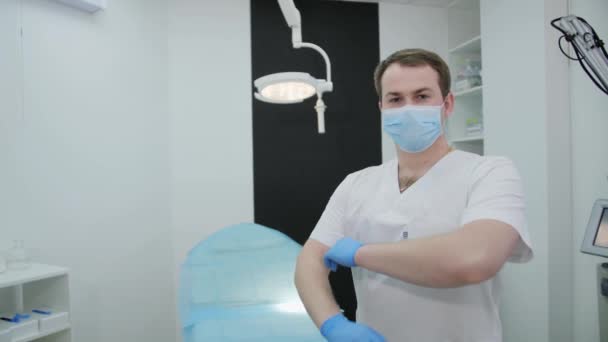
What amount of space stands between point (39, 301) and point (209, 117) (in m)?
1.51

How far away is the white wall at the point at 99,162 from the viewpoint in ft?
6.41

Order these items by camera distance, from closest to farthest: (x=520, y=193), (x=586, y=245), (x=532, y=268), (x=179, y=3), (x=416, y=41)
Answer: (x=520, y=193)
(x=586, y=245)
(x=532, y=268)
(x=179, y=3)
(x=416, y=41)

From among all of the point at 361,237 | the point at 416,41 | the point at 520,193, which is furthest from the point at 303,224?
the point at 520,193

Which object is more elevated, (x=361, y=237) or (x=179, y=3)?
(x=179, y=3)

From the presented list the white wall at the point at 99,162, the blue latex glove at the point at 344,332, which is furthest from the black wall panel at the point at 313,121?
the blue latex glove at the point at 344,332

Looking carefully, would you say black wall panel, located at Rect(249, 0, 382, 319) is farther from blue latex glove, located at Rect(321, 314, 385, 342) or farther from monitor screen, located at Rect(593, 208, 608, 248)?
blue latex glove, located at Rect(321, 314, 385, 342)

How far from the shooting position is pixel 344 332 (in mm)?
845

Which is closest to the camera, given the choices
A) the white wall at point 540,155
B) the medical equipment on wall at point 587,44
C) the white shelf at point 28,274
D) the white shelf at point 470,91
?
the white shelf at point 28,274

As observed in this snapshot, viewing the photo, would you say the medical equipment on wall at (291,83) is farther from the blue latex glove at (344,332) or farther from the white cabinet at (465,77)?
the white cabinet at (465,77)

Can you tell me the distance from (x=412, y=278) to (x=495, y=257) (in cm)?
16

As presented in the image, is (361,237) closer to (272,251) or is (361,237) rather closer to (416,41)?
(272,251)

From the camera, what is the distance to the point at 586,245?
161 cm

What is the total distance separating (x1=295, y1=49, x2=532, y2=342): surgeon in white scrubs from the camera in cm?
77

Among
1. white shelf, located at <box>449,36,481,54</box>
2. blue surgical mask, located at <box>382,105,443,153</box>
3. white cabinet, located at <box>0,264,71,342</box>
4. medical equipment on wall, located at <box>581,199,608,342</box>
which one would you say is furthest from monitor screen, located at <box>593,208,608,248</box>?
white cabinet, located at <box>0,264,71,342</box>
